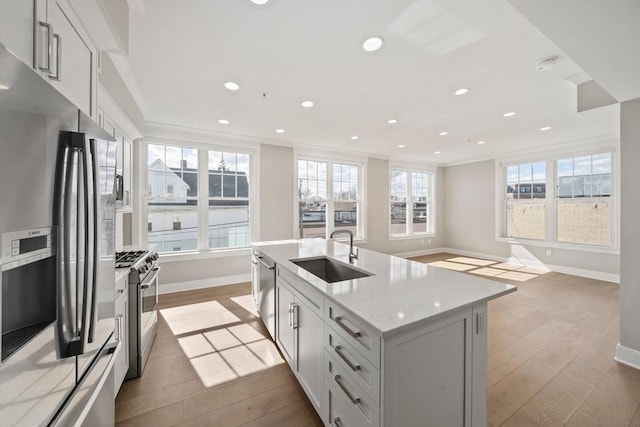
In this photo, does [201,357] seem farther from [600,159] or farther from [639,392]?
[600,159]

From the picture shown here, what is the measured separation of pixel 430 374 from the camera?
3.87ft

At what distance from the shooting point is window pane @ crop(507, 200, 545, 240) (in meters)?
5.68

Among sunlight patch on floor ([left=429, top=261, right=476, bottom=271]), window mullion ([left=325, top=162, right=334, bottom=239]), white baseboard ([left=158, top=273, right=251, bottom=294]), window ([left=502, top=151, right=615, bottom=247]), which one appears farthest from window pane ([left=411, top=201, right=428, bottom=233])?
white baseboard ([left=158, top=273, right=251, bottom=294])

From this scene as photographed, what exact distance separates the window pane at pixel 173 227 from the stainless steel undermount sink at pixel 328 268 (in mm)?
2893

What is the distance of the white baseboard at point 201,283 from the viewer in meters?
4.09

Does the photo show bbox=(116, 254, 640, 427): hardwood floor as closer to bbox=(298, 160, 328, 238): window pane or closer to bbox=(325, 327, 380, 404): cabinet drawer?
bbox=(325, 327, 380, 404): cabinet drawer

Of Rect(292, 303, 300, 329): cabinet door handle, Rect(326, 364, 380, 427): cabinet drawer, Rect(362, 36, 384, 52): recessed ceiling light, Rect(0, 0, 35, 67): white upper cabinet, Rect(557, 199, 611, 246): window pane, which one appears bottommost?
Rect(326, 364, 380, 427): cabinet drawer

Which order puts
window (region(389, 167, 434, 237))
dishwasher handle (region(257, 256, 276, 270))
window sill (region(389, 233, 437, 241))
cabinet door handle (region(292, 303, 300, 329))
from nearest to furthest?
cabinet door handle (region(292, 303, 300, 329)) → dishwasher handle (region(257, 256, 276, 270)) → window sill (region(389, 233, 437, 241)) → window (region(389, 167, 434, 237))

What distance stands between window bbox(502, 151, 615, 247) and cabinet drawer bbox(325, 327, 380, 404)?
634 centimetres

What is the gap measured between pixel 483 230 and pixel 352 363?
6.90 m

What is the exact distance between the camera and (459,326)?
1.28 meters

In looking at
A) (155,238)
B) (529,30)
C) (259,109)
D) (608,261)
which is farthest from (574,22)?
(608,261)

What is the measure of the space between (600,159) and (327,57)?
599 cm

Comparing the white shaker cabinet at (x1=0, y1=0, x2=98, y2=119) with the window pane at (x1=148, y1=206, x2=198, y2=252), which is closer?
the white shaker cabinet at (x1=0, y1=0, x2=98, y2=119)
